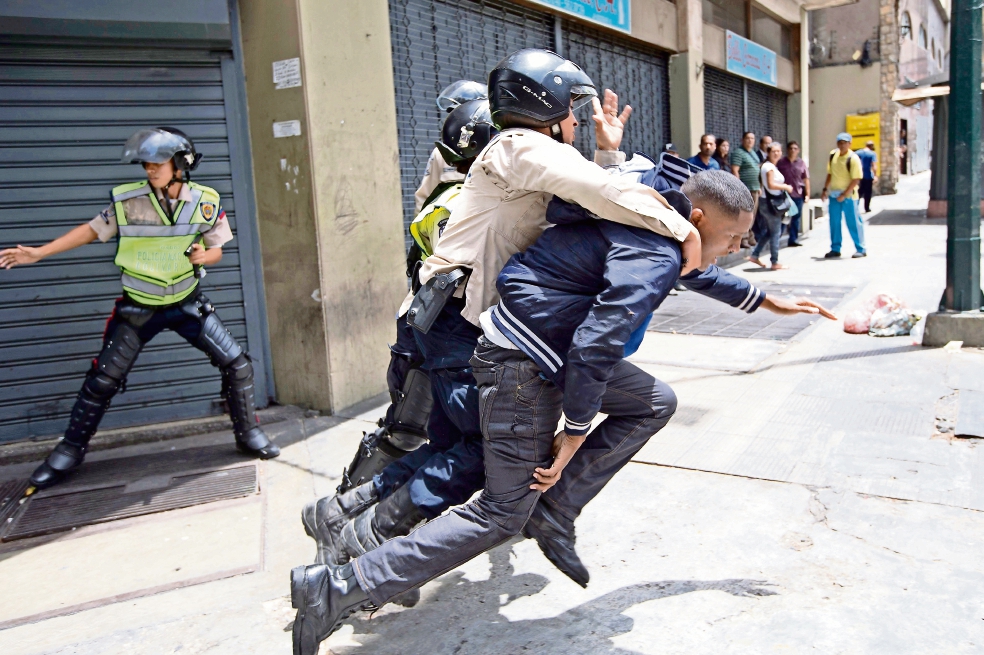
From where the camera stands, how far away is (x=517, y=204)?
8.66ft

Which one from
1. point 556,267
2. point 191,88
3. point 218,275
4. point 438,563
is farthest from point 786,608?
point 191,88

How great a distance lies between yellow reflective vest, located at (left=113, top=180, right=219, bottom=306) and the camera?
4.52m

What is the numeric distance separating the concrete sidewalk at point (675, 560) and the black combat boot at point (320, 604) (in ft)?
1.00

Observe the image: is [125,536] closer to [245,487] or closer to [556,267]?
[245,487]

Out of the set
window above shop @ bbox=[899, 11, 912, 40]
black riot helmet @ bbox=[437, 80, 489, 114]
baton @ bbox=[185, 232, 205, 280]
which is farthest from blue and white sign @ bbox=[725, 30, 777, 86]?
window above shop @ bbox=[899, 11, 912, 40]

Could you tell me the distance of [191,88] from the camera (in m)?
5.53

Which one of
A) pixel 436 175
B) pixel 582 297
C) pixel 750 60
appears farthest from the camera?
pixel 750 60

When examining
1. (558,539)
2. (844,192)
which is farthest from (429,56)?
(844,192)

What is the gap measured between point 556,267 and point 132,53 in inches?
163

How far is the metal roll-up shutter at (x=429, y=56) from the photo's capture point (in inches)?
267

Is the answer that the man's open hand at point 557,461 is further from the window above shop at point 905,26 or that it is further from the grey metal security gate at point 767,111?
the window above shop at point 905,26

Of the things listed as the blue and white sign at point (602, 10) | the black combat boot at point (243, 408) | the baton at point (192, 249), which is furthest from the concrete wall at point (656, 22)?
the black combat boot at point (243, 408)

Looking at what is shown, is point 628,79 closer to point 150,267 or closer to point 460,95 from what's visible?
point 460,95

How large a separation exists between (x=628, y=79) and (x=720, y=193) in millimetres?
9215
